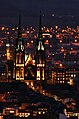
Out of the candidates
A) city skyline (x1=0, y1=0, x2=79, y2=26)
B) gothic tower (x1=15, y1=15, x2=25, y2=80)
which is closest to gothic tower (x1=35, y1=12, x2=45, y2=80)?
gothic tower (x1=15, y1=15, x2=25, y2=80)

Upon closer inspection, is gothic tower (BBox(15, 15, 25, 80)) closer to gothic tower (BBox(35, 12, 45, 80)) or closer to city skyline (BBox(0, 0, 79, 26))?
gothic tower (BBox(35, 12, 45, 80))

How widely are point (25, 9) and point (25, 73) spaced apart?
66727 mm

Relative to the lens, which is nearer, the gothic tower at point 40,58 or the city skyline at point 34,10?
the gothic tower at point 40,58

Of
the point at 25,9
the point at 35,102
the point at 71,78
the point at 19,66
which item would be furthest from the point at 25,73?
the point at 25,9

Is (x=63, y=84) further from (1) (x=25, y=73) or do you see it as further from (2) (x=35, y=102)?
(2) (x=35, y=102)

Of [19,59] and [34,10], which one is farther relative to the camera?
[34,10]

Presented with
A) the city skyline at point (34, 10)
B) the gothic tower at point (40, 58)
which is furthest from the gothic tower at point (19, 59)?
the city skyline at point (34, 10)

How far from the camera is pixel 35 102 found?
2030 inches

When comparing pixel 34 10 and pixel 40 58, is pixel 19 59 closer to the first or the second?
pixel 40 58

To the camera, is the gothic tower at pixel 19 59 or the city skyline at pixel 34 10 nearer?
the gothic tower at pixel 19 59

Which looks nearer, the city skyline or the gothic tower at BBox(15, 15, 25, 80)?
the gothic tower at BBox(15, 15, 25, 80)

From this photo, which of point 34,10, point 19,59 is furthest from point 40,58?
point 34,10

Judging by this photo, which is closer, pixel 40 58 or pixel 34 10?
pixel 40 58

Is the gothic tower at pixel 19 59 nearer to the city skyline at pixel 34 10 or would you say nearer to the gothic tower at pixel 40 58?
the gothic tower at pixel 40 58
